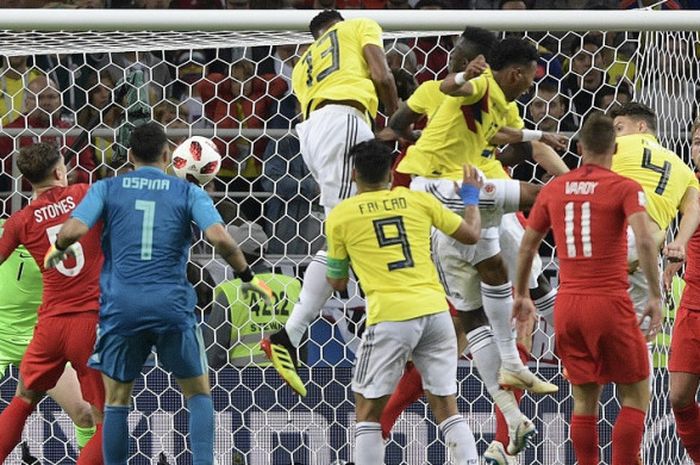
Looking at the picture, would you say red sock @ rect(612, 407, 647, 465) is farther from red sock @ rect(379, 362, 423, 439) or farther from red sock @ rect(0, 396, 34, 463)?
red sock @ rect(0, 396, 34, 463)

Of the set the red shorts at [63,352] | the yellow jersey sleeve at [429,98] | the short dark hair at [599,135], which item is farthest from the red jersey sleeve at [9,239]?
the short dark hair at [599,135]

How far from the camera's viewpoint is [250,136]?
10.2m

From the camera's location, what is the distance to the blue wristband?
770 cm

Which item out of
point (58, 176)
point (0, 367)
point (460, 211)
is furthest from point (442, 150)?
point (0, 367)

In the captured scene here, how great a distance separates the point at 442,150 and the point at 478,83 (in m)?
0.43

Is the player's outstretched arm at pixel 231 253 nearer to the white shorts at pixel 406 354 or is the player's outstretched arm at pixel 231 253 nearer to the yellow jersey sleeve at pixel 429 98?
the white shorts at pixel 406 354

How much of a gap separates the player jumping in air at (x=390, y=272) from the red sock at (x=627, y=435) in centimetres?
91

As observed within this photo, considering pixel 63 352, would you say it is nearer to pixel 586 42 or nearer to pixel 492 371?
pixel 492 371

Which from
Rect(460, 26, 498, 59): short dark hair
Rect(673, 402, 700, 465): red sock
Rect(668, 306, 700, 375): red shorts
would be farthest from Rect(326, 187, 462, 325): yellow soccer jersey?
Rect(673, 402, 700, 465): red sock

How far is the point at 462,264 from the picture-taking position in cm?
852

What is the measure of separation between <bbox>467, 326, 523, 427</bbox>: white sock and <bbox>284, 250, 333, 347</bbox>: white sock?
2.88 ft

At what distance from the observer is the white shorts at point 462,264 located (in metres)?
8.39

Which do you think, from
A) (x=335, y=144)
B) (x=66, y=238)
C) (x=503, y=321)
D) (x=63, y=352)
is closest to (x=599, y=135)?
(x=503, y=321)

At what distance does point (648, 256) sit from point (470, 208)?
2.90 feet
